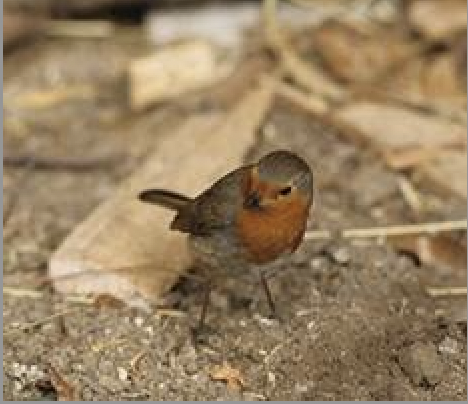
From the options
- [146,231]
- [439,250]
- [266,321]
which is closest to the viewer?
[266,321]

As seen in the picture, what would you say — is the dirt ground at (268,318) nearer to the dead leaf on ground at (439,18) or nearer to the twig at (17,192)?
the twig at (17,192)

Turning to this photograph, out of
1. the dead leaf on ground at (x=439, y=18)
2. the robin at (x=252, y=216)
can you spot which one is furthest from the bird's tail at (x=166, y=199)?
the dead leaf on ground at (x=439, y=18)

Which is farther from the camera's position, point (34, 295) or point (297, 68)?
point (297, 68)

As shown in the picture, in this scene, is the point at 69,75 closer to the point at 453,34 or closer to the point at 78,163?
the point at 78,163

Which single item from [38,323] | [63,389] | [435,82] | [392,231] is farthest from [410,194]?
[63,389]

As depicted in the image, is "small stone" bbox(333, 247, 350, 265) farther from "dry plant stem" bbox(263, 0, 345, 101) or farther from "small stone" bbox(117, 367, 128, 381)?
"dry plant stem" bbox(263, 0, 345, 101)

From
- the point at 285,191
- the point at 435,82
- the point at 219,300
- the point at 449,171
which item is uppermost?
the point at 285,191

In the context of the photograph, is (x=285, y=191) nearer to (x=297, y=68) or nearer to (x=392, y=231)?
(x=392, y=231)
